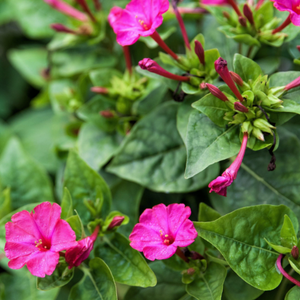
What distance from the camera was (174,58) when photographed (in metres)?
0.80

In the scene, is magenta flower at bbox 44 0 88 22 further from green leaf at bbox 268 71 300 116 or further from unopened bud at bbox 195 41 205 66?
green leaf at bbox 268 71 300 116

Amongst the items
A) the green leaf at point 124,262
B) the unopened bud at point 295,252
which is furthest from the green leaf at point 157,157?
the unopened bud at point 295,252

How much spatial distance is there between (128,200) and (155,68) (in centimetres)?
37

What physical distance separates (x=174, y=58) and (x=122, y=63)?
1.23ft

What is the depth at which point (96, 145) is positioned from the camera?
37.8 inches

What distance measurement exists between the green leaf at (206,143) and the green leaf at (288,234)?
166 mm

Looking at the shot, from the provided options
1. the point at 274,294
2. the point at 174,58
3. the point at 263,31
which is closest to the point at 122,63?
the point at 174,58

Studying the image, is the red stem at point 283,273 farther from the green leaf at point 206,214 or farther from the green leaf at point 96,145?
the green leaf at point 96,145

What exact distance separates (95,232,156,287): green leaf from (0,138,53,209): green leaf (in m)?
0.28

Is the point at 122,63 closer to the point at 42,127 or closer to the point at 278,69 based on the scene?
the point at 278,69

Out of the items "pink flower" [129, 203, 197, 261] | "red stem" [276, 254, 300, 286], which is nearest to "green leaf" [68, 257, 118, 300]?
"pink flower" [129, 203, 197, 261]

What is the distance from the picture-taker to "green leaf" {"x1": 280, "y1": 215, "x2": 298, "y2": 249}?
2.14 feet

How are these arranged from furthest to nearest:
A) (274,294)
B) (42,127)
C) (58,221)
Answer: (42,127) < (274,294) < (58,221)

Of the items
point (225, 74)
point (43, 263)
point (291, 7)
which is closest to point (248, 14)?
point (291, 7)
